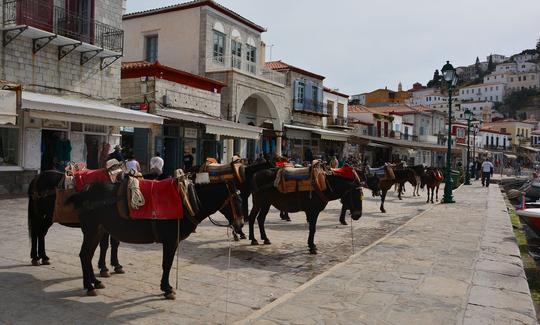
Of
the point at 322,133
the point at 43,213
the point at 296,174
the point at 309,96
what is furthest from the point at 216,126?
the point at 309,96

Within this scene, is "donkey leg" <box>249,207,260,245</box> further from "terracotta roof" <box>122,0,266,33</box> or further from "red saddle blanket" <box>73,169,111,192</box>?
"terracotta roof" <box>122,0,266,33</box>

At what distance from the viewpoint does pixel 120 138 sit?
17.5m

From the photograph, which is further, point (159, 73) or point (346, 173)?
point (159, 73)

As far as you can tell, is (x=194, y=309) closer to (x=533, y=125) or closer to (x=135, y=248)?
(x=135, y=248)

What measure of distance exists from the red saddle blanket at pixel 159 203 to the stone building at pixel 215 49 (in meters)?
16.5

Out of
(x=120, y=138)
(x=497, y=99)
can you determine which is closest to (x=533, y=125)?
(x=497, y=99)

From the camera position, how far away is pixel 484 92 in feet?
375

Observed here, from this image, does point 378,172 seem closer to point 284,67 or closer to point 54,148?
point 54,148

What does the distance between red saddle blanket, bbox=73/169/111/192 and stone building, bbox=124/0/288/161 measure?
52.9 ft

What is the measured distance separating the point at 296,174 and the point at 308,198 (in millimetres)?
470

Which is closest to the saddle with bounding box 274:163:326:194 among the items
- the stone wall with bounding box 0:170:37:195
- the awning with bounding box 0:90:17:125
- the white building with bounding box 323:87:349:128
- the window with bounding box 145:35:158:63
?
the awning with bounding box 0:90:17:125

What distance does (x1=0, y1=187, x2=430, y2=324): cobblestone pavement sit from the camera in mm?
4324

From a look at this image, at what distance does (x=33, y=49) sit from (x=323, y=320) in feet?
44.1

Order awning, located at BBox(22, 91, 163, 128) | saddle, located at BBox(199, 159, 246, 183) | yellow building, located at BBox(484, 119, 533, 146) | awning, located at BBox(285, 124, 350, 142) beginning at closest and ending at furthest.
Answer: saddle, located at BBox(199, 159, 246, 183), awning, located at BBox(22, 91, 163, 128), awning, located at BBox(285, 124, 350, 142), yellow building, located at BBox(484, 119, 533, 146)
